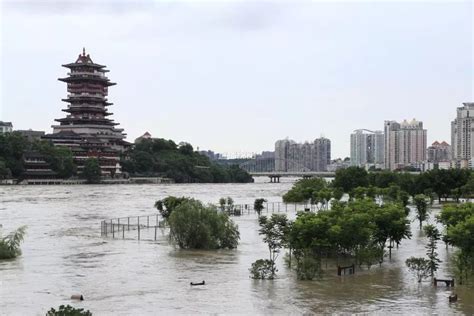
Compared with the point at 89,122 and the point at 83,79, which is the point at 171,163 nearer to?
the point at 89,122

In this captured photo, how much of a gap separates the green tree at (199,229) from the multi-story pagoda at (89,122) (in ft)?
363

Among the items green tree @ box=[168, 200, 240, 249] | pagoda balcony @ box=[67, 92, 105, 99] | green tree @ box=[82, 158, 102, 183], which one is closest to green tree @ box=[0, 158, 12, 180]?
green tree @ box=[82, 158, 102, 183]

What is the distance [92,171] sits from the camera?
459 feet

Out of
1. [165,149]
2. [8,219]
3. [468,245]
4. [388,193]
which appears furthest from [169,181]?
[468,245]

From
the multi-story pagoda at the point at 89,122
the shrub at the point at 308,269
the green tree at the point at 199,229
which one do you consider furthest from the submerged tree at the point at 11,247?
the multi-story pagoda at the point at 89,122

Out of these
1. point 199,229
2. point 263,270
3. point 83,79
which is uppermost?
point 83,79

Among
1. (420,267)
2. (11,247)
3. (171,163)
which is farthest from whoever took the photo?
(171,163)

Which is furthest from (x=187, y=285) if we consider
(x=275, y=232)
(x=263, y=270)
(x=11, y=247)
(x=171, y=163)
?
(x=171, y=163)

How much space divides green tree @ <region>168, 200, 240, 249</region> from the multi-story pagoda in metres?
111

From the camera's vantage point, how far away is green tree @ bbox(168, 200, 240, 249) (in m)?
37.4

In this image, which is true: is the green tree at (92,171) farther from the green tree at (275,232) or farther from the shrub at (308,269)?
the shrub at (308,269)

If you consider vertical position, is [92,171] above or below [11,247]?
above

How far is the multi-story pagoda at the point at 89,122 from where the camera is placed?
147 meters

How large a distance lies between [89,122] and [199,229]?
120118 mm
